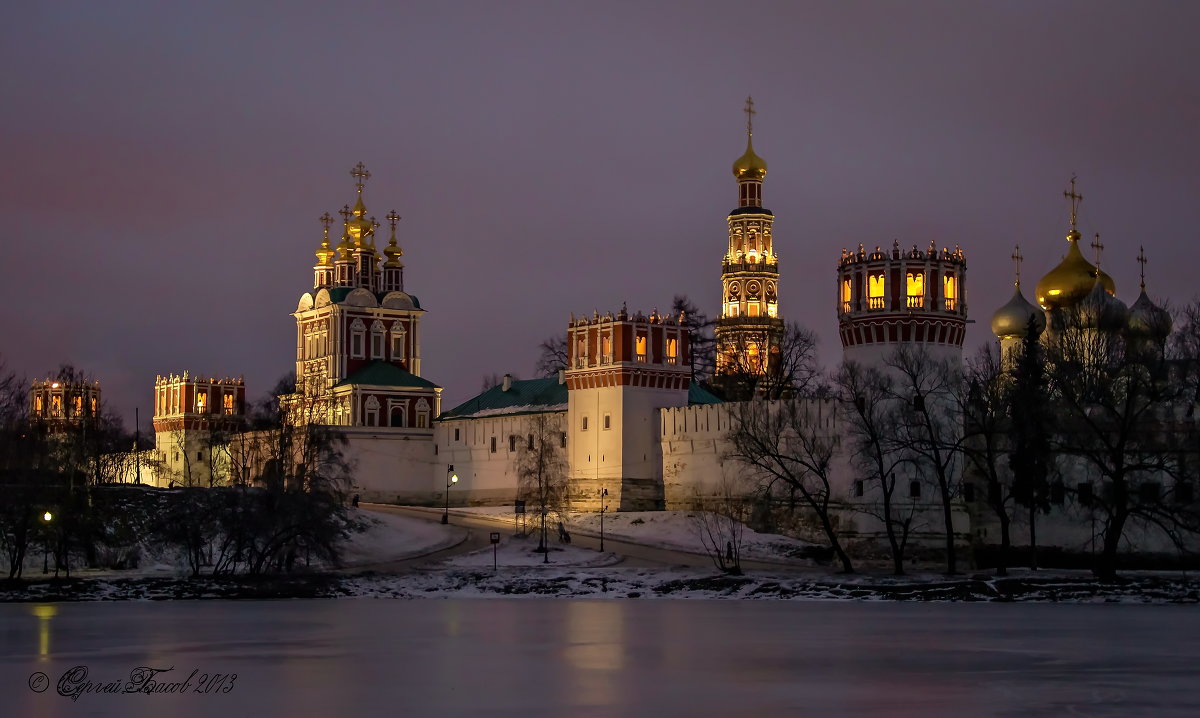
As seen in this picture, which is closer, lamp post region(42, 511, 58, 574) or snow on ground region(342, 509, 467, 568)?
lamp post region(42, 511, 58, 574)

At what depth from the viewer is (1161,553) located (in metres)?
62.4

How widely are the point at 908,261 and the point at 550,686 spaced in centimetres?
4453

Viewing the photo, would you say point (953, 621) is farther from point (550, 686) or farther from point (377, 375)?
point (377, 375)

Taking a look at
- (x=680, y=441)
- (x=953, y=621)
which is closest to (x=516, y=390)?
(x=680, y=441)

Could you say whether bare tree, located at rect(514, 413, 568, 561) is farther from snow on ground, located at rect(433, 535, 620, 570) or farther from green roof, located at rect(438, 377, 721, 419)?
snow on ground, located at rect(433, 535, 620, 570)

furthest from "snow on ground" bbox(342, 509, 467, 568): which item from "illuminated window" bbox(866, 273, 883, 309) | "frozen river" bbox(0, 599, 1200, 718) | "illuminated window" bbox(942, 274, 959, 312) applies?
"illuminated window" bbox(942, 274, 959, 312)

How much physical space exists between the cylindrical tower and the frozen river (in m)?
23.3

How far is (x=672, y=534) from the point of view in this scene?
6956 centimetres

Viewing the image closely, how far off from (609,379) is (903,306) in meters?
17.2

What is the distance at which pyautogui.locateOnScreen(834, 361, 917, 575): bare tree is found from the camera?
6197 cm

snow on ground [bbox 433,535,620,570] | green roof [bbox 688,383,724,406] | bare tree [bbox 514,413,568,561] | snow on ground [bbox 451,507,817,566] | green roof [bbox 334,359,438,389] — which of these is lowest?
snow on ground [bbox 433,535,620,570]

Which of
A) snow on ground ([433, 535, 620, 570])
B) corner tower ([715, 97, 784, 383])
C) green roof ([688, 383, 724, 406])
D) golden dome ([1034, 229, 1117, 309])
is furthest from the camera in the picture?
corner tower ([715, 97, 784, 383])

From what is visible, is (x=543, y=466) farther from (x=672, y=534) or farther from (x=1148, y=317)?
(x=1148, y=317)

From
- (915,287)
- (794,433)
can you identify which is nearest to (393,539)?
(794,433)
